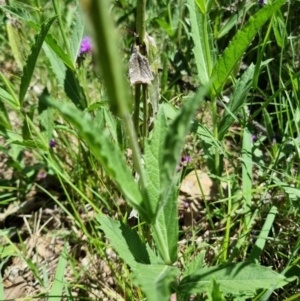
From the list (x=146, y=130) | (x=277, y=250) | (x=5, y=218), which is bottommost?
(x=277, y=250)

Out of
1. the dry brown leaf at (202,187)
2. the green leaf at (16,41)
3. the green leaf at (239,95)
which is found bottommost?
the dry brown leaf at (202,187)

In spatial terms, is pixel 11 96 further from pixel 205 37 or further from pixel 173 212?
pixel 173 212

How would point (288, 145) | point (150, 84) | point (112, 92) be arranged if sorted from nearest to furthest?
point (112, 92) → point (150, 84) → point (288, 145)

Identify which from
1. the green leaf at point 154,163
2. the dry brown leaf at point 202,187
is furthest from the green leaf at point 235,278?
the dry brown leaf at point 202,187

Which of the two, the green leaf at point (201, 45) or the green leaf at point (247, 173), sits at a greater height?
the green leaf at point (201, 45)

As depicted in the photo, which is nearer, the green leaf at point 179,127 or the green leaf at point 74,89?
the green leaf at point 179,127

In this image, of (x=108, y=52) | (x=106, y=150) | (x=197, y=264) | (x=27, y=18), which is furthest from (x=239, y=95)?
(x=108, y=52)

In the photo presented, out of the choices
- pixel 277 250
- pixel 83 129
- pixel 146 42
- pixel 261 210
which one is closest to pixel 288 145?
pixel 261 210

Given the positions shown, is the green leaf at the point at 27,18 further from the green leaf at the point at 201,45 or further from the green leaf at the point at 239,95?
the green leaf at the point at 239,95

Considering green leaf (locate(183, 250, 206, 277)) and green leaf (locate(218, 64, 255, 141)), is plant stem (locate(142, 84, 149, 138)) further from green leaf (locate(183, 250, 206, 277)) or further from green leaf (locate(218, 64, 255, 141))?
green leaf (locate(183, 250, 206, 277))
